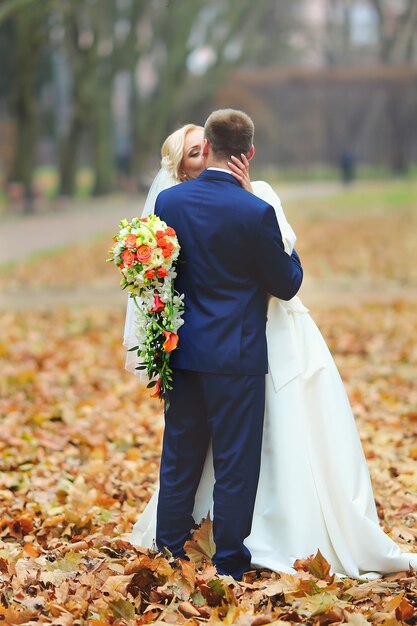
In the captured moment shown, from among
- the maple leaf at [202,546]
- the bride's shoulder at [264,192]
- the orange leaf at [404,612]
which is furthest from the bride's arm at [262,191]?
the orange leaf at [404,612]

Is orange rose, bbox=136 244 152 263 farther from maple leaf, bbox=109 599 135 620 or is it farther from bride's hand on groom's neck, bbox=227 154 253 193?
maple leaf, bbox=109 599 135 620

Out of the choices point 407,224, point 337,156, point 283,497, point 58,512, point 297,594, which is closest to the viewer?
point 297,594

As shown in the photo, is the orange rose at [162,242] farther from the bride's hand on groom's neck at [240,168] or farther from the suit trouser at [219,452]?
the suit trouser at [219,452]

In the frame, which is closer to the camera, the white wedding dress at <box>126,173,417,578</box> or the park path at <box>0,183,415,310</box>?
the white wedding dress at <box>126,173,417,578</box>

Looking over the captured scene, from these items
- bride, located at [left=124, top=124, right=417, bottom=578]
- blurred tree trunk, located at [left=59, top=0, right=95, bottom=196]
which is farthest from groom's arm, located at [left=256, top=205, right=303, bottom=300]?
blurred tree trunk, located at [left=59, top=0, right=95, bottom=196]

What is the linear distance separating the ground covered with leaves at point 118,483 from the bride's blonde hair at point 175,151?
1551 mm

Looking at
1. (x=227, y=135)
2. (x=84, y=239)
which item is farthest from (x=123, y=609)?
(x=84, y=239)

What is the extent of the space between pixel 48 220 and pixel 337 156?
21624 mm

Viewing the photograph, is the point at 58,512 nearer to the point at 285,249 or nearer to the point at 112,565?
the point at 112,565

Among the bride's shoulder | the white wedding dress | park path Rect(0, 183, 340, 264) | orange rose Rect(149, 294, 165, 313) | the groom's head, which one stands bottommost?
park path Rect(0, 183, 340, 264)

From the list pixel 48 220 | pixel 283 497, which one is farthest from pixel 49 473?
pixel 48 220

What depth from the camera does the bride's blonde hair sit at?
15.4 ft

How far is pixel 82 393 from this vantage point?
29.7 feet

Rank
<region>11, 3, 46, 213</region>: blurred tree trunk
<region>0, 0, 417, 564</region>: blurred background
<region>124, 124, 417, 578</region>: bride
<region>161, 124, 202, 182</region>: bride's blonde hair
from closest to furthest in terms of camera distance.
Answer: <region>124, 124, 417, 578</region>: bride → <region>161, 124, 202, 182</region>: bride's blonde hair → <region>0, 0, 417, 564</region>: blurred background → <region>11, 3, 46, 213</region>: blurred tree trunk
